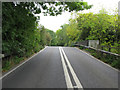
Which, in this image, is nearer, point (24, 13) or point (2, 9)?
point (2, 9)

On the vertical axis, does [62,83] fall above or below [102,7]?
below

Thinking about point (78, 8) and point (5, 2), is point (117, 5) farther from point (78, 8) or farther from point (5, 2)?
point (5, 2)

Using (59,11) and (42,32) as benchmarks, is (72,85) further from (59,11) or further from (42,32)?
(42,32)

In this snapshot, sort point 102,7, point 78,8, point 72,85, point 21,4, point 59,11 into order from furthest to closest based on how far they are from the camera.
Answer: point 102,7, point 59,11, point 78,8, point 21,4, point 72,85

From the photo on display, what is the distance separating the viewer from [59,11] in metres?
13.0

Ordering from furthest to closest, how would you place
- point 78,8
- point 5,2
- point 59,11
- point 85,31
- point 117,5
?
1. point 85,31
2. point 117,5
3. point 59,11
4. point 78,8
5. point 5,2

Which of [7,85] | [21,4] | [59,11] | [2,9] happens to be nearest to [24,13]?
[21,4]

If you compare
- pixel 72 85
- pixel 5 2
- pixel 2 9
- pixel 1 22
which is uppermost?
pixel 5 2

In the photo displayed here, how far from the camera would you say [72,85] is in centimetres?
530

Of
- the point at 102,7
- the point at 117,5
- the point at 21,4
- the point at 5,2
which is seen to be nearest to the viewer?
the point at 5,2

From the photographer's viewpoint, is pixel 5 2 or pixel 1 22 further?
pixel 5 2

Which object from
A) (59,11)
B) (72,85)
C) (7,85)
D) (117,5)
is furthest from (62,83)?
(117,5)

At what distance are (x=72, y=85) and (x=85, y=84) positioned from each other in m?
0.54

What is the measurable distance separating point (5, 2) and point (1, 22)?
169 cm
